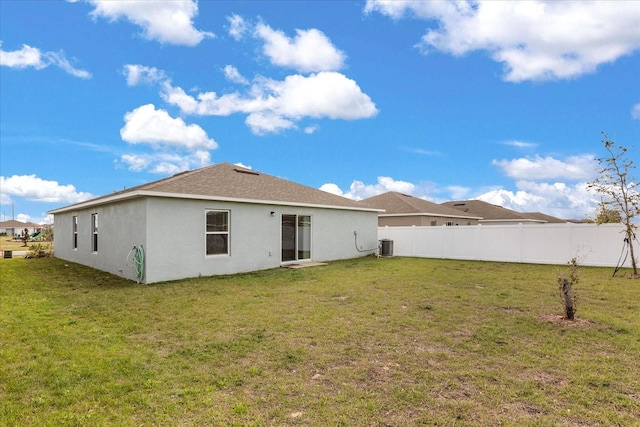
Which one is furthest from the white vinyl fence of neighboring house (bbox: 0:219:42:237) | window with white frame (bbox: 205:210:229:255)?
neighboring house (bbox: 0:219:42:237)

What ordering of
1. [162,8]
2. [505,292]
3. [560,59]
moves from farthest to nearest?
[560,59], [162,8], [505,292]

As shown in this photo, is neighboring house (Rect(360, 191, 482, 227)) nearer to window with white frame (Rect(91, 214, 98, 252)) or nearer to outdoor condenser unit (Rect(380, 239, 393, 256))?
outdoor condenser unit (Rect(380, 239, 393, 256))

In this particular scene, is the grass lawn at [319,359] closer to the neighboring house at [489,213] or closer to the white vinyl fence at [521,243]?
the white vinyl fence at [521,243]

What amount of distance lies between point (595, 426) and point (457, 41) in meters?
13.9

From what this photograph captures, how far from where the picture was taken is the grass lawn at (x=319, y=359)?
2.98 metres

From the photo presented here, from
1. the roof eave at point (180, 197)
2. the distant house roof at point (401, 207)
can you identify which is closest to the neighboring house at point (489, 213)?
the distant house roof at point (401, 207)

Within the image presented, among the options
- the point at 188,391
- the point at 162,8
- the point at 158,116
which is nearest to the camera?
the point at 188,391

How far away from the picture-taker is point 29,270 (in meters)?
13.4

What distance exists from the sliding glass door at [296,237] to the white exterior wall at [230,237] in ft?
0.71

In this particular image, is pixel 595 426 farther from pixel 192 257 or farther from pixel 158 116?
pixel 158 116

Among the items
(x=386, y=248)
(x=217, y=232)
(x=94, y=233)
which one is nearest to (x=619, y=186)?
(x=386, y=248)

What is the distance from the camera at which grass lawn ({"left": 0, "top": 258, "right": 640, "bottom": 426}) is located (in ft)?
9.79

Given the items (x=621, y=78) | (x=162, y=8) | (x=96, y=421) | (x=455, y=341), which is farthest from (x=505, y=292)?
(x=162, y=8)

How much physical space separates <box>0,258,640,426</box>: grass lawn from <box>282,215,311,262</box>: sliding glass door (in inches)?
214
